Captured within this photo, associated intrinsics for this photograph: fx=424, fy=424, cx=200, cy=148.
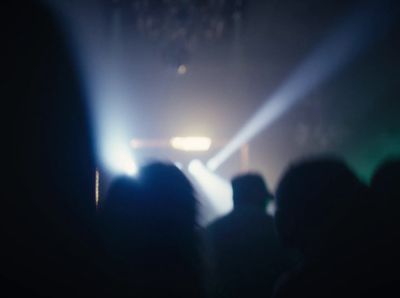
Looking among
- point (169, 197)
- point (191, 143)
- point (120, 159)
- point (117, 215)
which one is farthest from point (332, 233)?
point (191, 143)

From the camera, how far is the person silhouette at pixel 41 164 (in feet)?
3.05

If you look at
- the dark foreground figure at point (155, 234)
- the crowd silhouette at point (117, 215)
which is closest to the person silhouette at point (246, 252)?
the crowd silhouette at point (117, 215)

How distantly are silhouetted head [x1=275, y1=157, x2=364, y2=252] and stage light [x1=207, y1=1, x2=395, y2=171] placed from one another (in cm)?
427

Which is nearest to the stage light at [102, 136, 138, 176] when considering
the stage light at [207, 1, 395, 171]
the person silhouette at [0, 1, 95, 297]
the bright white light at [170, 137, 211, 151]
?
the bright white light at [170, 137, 211, 151]

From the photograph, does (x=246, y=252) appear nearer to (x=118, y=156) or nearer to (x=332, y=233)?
(x=332, y=233)

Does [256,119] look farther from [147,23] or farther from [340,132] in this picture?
[147,23]

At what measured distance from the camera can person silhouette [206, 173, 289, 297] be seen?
1.99m

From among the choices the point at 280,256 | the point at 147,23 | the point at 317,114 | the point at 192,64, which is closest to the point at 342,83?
the point at 317,114

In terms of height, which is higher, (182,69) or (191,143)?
(182,69)

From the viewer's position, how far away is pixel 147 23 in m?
6.05

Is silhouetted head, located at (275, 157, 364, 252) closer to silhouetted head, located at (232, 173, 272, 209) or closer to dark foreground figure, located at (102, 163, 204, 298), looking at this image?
dark foreground figure, located at (102, 163, 204, 298)

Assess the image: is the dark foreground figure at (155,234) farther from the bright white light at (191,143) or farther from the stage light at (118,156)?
the bright white light at (191,143)

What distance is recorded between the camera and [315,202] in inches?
50.4

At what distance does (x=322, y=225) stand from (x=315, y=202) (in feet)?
0.24
